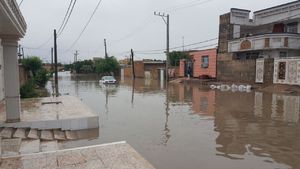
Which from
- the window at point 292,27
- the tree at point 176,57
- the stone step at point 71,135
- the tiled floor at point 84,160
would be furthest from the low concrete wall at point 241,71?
the tree at point 176,57

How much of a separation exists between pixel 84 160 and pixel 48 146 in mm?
2432

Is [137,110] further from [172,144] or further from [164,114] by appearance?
[172,144]

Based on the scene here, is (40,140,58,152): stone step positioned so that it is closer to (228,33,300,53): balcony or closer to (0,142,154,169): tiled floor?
(0,142,154,169): tiled floor

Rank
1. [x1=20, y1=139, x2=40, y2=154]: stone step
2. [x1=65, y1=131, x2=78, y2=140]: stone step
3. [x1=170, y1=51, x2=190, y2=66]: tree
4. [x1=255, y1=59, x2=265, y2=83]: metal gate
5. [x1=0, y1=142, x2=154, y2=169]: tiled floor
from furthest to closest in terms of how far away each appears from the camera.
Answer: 1. [x1=170, y1=51, x2=190, y2=66]: tree
2. [x1=255, y1=59, x2=265, y2=83]: metal gate
3. [x1=65, y1=131, x2=78, y2=140]: stone step
4. [x1=20, y1=139, x2=40, y2=154]: stone step
5. [x1=0, y1=142, x2=154, y2=169]: tiled floor

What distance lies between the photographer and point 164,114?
13039mm

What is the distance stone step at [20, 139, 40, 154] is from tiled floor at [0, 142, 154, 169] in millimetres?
948

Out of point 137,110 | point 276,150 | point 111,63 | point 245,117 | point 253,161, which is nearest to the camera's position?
point 253,161

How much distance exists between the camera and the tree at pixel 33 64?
32.5 m

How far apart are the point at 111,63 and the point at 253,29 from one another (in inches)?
1386

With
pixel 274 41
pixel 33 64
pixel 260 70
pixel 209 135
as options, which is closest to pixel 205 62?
pixel 260 70

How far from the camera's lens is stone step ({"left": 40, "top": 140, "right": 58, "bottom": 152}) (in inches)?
292

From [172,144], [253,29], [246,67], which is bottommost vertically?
[172,144]

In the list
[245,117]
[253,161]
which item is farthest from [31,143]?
[245,117]

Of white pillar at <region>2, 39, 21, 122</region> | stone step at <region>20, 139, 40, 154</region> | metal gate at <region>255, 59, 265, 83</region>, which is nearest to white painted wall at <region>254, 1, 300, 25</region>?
metal gate at <region>255, 59, 265, 83</region>
